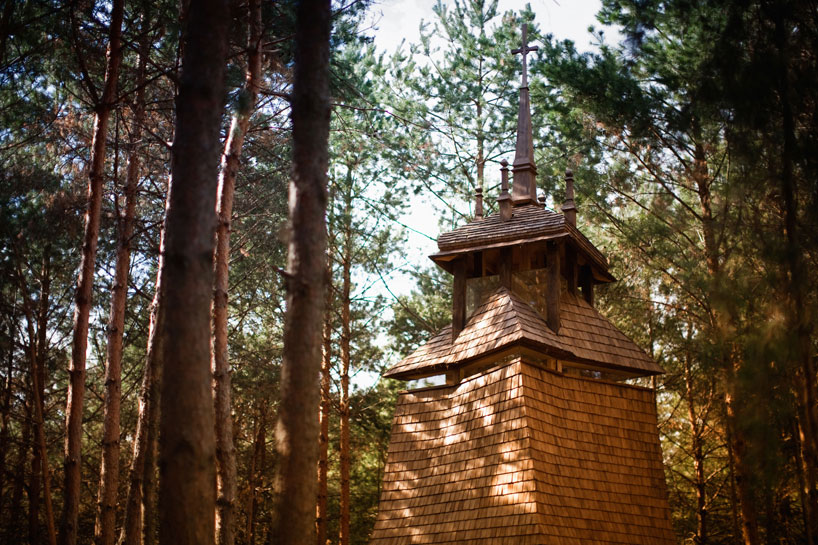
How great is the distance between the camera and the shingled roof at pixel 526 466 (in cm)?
1095

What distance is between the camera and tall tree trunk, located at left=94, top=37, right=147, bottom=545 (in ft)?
31.8

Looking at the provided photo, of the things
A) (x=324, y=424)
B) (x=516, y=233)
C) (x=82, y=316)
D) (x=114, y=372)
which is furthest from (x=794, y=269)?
(x=324, y=424)

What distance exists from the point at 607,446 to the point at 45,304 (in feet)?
37.6

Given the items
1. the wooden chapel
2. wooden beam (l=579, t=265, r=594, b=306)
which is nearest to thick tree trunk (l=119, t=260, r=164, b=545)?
the wooden chapel

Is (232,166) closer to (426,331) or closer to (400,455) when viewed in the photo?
(400,455)

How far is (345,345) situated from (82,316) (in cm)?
1012

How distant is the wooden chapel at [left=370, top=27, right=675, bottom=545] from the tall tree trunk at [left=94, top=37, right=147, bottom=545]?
3978 millimetres

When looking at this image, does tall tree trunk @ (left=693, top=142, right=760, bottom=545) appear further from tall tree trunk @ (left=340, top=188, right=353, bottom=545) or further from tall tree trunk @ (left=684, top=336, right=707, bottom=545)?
tall tree trunk @ (left=340, top=188, right=353, bottom=545)

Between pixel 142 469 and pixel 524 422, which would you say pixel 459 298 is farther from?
pixel 142 469

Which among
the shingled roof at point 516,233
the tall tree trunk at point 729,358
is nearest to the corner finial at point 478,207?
the shingled roof at point 516,233

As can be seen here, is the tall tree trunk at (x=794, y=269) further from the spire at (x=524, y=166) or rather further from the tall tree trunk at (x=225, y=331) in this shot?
the spire at (x=524, y=166)

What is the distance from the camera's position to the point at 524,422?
36.7ft

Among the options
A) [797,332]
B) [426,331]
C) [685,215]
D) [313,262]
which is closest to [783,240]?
[797,332]

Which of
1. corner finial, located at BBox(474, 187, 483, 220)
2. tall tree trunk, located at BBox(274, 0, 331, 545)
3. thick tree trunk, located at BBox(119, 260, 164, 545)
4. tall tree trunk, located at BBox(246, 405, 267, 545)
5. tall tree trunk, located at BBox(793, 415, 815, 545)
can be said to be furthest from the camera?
tall tree trunk, located at BBox(246, 405, 267, 545)
